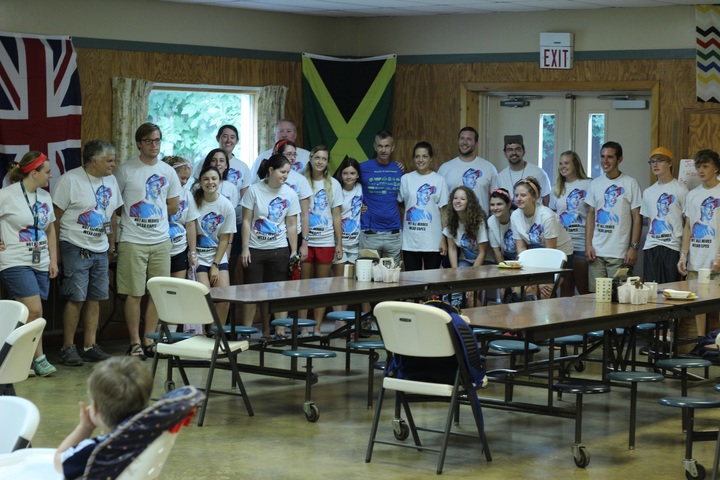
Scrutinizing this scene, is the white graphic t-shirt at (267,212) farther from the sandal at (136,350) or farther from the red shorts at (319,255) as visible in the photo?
the sandal at (136,350)

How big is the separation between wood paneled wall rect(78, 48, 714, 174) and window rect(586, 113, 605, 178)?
496 mm

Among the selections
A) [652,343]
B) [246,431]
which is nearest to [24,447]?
[246,431]

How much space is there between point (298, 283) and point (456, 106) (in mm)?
4168

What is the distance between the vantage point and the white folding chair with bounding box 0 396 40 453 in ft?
11.9

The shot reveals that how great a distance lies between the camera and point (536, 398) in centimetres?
754

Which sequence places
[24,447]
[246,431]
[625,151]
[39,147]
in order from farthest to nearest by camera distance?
[625,151] → [39,147] → [246,431] → [24,447]

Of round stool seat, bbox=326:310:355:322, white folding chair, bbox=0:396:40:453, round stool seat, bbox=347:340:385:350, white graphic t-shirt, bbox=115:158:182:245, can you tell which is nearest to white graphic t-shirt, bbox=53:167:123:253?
white graphic t-shirt, bbox=115:158:182:245

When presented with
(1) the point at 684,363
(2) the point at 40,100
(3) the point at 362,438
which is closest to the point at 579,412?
(1) the point at 684,363

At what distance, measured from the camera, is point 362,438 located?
6.37m

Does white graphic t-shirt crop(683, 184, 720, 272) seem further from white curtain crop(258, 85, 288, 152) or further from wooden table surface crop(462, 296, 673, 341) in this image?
white curtain crop(258, 85, 288, 152)

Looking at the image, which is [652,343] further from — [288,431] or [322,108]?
[322,108]

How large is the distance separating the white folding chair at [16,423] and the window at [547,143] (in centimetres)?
823

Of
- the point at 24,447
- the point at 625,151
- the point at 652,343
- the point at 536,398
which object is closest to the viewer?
the point at 24,447

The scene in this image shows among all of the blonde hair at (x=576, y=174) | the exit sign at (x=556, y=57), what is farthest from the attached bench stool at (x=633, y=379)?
the exit sign at (x=556, y=57)
